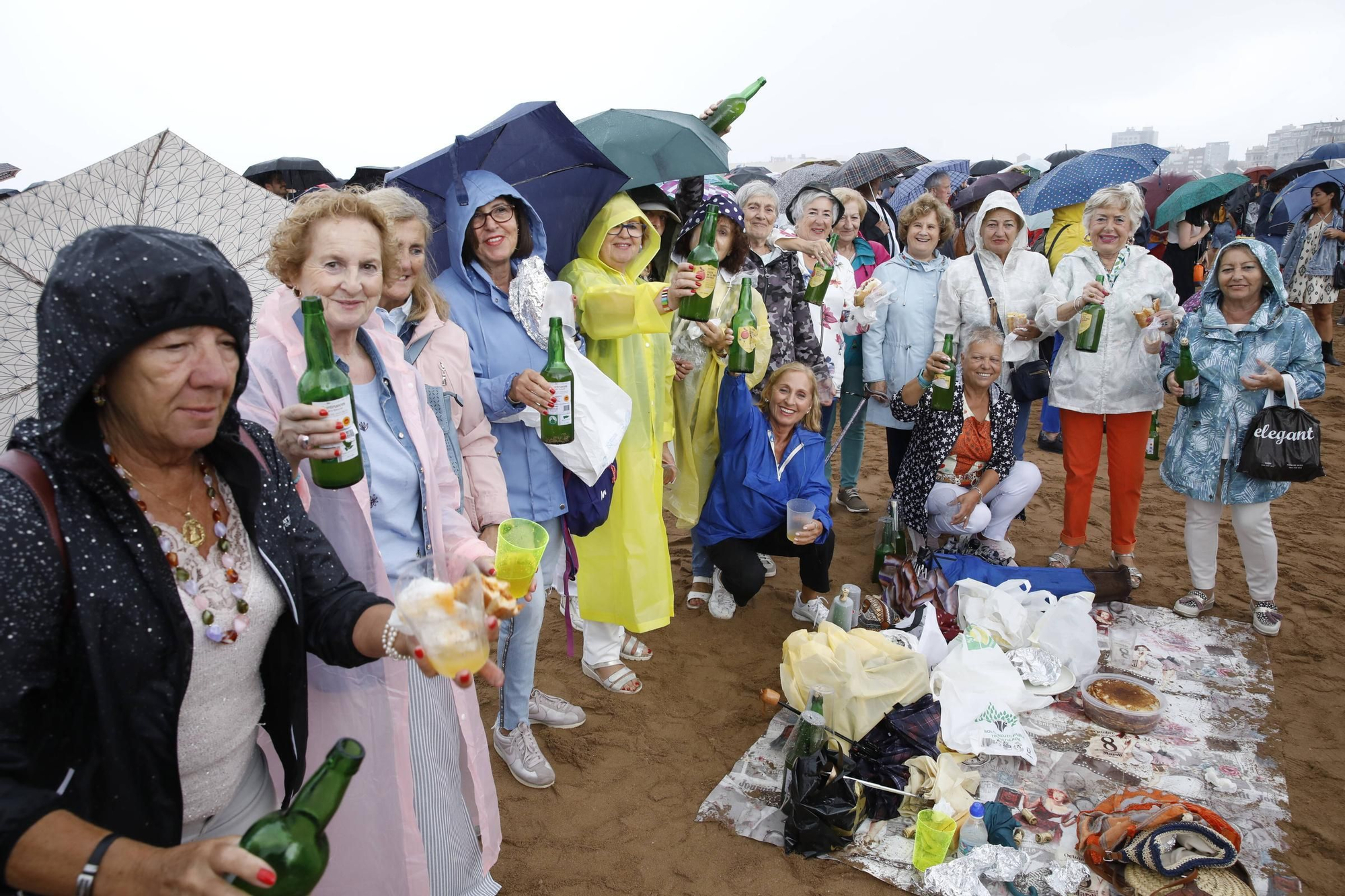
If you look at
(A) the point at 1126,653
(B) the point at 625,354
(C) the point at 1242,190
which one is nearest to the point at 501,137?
(B) the point at 625,354

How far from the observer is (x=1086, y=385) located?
516cm

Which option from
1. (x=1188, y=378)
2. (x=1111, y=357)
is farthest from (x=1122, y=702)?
(x=1111, y=357)

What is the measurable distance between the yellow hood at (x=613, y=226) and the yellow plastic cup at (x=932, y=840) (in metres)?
2.81

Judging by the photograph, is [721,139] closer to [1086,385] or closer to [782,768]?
[1086,385]

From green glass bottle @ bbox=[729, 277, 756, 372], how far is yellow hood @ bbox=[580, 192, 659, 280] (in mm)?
755

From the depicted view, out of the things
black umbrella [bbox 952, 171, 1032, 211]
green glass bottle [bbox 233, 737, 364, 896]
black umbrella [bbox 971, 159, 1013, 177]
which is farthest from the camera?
black umbrella [bbox 971, 159, 1013, 177]

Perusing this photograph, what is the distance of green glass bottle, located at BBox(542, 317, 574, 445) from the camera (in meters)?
3.15

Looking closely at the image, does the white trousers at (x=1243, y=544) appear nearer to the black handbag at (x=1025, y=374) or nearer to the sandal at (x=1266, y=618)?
the sandal at (x=1266, y=618)

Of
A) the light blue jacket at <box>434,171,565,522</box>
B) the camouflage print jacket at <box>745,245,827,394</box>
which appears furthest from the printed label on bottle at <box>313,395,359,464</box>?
the camouflage print jacket at <box>745,245,827,394</box>

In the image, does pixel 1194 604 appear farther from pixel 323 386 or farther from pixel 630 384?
pixel 323 386

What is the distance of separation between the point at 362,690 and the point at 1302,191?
45.7 ft

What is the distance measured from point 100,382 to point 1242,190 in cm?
1873

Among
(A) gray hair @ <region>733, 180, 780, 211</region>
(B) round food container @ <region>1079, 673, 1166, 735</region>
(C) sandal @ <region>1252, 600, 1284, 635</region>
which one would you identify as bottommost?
(C) sandal @ <region>1252, 600, 1284, 635</region>

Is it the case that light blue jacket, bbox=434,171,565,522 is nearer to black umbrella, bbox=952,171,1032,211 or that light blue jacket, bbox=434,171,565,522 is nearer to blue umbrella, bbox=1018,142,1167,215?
blue umbrella, bbox=1018,142,1167,215
